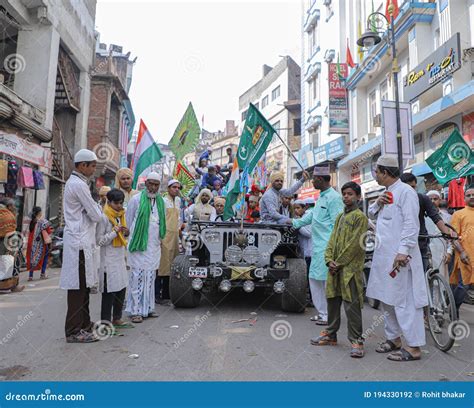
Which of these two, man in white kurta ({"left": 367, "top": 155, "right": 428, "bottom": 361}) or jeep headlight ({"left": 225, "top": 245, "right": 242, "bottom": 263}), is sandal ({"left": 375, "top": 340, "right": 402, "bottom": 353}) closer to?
man in white kurta ({"left": 367, "top": 155, "right": 428, "bottom": 361})

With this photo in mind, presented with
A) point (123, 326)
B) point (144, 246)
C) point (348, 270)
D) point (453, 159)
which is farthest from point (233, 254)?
point (453, 159)

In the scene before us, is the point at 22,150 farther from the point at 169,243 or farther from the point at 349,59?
the point at 349,59

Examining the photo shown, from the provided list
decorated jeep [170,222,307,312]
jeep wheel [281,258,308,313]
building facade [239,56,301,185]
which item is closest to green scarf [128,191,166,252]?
decorated jeep [170,222,307,312]

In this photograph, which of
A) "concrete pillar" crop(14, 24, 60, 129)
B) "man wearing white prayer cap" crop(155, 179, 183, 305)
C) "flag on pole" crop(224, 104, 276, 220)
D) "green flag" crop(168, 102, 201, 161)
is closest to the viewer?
"man wearing white prayer cap" crop(155, 179, 183, 305)

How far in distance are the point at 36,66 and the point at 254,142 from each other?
12.3 m

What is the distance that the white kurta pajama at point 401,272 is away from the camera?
3.49 metres

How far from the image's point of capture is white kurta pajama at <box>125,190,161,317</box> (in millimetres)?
4934

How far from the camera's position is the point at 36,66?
14.7 m

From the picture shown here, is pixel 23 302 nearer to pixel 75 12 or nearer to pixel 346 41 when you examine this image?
pixel 75 12

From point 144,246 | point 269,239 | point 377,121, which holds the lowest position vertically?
point 144,246

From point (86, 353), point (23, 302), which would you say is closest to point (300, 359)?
point (86, 353)

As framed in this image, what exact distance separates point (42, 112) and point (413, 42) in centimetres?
1325

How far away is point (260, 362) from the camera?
3.30m

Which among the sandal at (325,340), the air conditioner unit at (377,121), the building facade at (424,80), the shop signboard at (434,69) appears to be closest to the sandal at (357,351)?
the sandal at (325,340)
